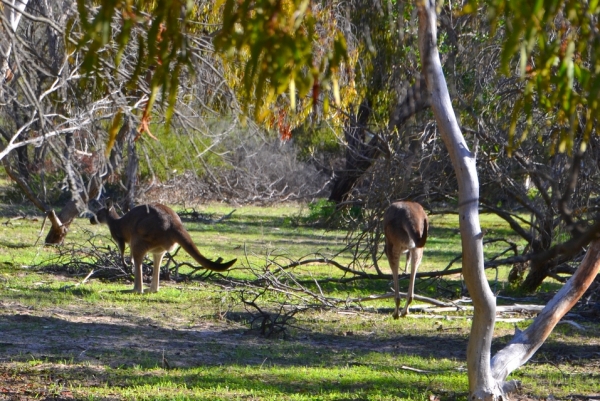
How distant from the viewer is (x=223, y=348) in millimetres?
8039

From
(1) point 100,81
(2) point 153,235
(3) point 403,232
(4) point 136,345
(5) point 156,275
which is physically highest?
(1) point 100,81

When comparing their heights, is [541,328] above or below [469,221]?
below

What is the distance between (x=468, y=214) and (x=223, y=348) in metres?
3.53

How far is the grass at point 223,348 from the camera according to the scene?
6.49 m

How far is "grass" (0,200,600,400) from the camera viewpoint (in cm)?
649

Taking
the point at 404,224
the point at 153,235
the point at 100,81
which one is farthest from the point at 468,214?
the point at 153,235

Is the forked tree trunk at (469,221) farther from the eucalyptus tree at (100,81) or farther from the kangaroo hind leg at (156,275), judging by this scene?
the kangaroo hind leg at (156,275)

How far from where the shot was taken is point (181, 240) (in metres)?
10.4

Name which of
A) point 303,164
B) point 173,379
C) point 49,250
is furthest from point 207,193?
point 173,379

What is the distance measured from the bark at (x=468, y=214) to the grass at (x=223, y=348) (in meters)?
1.00

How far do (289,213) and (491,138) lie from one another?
17.6 metres

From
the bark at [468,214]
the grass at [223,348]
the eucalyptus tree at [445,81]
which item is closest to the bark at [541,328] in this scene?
the eucalyptus tree at [445,81]

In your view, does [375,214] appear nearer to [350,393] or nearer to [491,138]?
[491,138]

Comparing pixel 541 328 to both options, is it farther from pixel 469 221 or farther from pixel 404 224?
pixel 404 224
